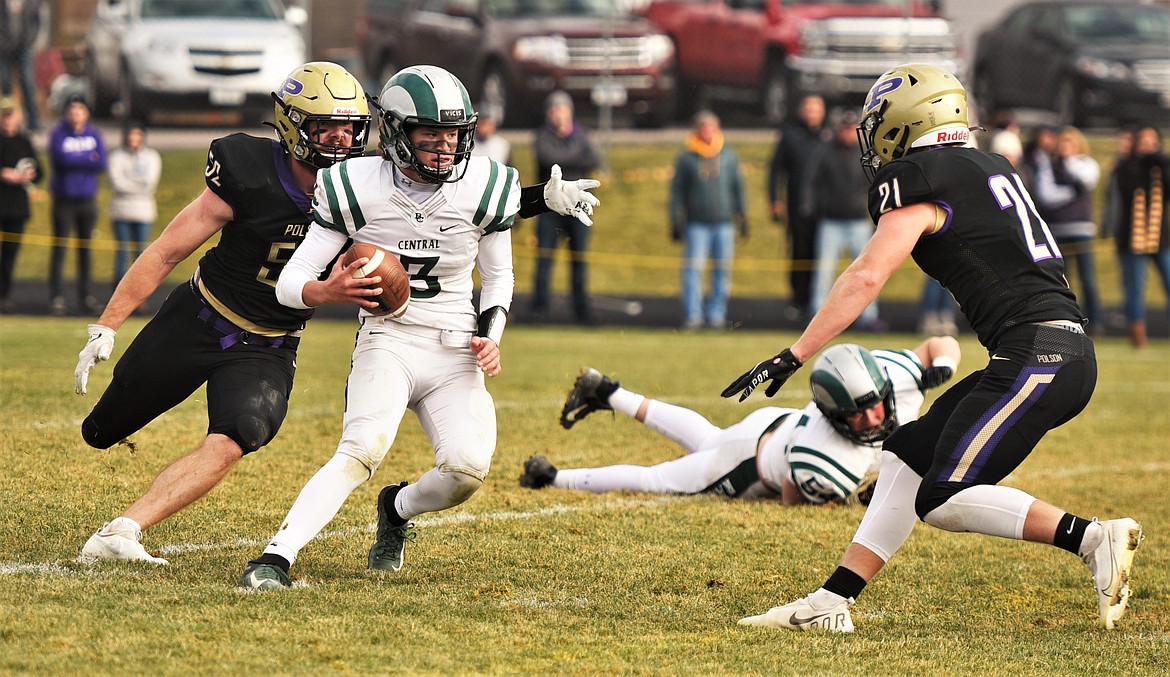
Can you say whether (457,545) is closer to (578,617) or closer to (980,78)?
(578,617)

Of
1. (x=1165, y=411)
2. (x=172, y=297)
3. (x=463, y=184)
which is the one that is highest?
(x=463, y=184)

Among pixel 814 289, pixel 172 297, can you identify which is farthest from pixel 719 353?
pixel 172 297

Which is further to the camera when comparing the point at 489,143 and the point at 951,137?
the point at 489,143

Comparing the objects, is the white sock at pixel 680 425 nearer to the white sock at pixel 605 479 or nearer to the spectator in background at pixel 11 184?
the white sock at pixel 605 479

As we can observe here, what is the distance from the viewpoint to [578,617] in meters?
4.37

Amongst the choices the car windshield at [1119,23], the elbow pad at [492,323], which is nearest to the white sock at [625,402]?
the elbow pad at [492,323]

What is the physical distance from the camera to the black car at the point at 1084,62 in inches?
687

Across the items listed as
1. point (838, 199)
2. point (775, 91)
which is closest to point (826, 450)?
point (838, 199)

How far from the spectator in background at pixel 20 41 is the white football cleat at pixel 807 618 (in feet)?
46.2

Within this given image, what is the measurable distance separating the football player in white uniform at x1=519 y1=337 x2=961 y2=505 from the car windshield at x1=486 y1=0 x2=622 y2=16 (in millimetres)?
10522

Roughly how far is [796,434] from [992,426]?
74.6 inches

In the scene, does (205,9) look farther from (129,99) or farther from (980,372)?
(980,372)

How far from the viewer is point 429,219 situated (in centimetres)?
467

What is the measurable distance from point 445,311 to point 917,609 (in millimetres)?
1757
